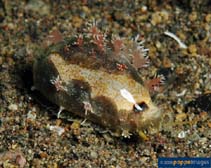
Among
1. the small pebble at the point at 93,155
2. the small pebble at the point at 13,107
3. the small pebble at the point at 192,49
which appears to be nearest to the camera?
the small pebble at the point at 93,155

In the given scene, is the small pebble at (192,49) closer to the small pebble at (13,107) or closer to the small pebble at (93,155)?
the small pebble at (93,155)

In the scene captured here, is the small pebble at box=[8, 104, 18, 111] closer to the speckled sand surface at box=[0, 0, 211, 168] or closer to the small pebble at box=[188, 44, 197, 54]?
the speckled sand surface at box=[0, 0, 211, 168]

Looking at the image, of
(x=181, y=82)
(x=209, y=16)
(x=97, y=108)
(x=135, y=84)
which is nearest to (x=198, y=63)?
(x=181, y=82)

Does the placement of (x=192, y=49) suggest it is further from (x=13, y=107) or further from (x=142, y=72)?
(x=13, y=107)

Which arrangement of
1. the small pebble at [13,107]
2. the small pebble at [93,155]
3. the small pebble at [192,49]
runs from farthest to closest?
1. the small pebble at [192,49]
2. the small pebble at [13,107]
3. the small pebble at [93,155]

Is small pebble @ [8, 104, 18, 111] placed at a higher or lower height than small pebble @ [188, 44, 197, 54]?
lower

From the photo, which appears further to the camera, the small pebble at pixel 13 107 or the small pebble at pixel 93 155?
the small pebble at pixel 13 107

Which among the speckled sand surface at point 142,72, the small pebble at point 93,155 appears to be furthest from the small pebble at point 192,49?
the small pebble at point 93,155

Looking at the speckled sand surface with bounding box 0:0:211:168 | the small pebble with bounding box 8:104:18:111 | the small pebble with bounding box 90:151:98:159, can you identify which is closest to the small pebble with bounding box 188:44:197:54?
the speckled sand surface with bounding box 0:0:211:168
